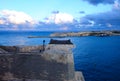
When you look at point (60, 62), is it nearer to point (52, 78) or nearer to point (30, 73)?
point (52, 78)

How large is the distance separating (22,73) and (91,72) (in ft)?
55.1

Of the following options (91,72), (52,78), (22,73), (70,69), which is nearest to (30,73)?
(22,73)

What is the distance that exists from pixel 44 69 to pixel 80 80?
4014 millimetres

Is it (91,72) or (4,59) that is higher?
(4,59)

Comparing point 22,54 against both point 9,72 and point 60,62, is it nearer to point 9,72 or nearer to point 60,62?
point 9,72

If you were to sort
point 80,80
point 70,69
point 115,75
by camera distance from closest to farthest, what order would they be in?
1. point 70,69
2. point 80,80
3. point 115,75

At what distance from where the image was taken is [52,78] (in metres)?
17.4

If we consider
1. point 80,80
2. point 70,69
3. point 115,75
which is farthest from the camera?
point 115,75

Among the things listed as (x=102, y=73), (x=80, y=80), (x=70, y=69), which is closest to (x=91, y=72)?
(x=102, y=73)

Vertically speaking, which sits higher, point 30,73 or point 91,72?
point 30,73

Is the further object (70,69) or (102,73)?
(102,73)

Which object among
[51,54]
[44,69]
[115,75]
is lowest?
[115,75]

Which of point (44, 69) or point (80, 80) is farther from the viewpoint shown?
point (80, 80)

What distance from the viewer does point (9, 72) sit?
696 inches
